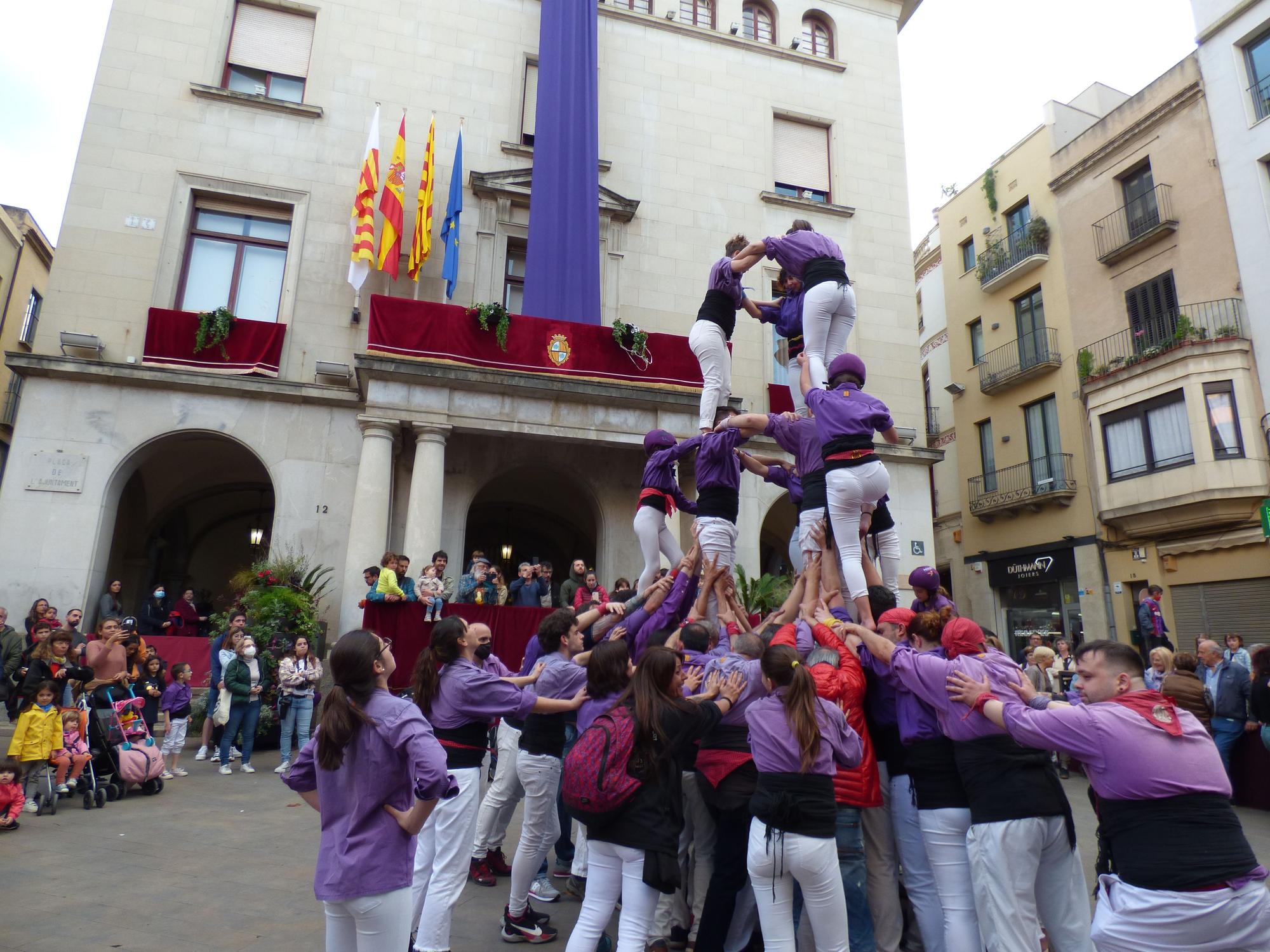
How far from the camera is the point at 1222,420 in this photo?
60.3 feet

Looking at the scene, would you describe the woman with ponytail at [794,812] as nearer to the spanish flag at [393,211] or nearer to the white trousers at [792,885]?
the white trousers at [792,885]

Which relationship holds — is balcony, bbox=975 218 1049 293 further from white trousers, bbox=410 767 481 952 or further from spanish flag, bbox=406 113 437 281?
white trousers, bbox=410 767 481 952

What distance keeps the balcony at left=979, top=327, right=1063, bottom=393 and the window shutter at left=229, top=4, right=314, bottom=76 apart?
2133cm

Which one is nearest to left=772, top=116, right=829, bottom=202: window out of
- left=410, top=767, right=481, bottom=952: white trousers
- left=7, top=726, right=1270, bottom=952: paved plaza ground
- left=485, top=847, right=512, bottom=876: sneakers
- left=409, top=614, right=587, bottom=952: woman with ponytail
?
left=7, top=726, right=1270, bottom=952: paved plaza ground

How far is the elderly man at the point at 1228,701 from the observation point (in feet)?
32.0

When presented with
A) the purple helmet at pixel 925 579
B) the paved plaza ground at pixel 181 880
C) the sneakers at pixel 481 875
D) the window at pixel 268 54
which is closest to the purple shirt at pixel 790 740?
the paved plaza ground at pixel 181 880

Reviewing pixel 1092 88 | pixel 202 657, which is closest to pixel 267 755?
pixel 202 657

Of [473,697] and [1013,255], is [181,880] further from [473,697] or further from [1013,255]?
[1013,255]

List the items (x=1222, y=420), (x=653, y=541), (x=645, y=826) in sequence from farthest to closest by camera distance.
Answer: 1. (x=1222, y=420)
2. (x=653, y=541)
3. (x=645, y=826)

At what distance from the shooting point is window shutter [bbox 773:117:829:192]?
2066 cm

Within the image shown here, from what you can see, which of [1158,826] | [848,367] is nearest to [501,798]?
[1158,826]

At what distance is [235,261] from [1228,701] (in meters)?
19.1

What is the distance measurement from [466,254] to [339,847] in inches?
632

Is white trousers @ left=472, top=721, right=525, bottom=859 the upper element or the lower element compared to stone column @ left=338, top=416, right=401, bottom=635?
lower
